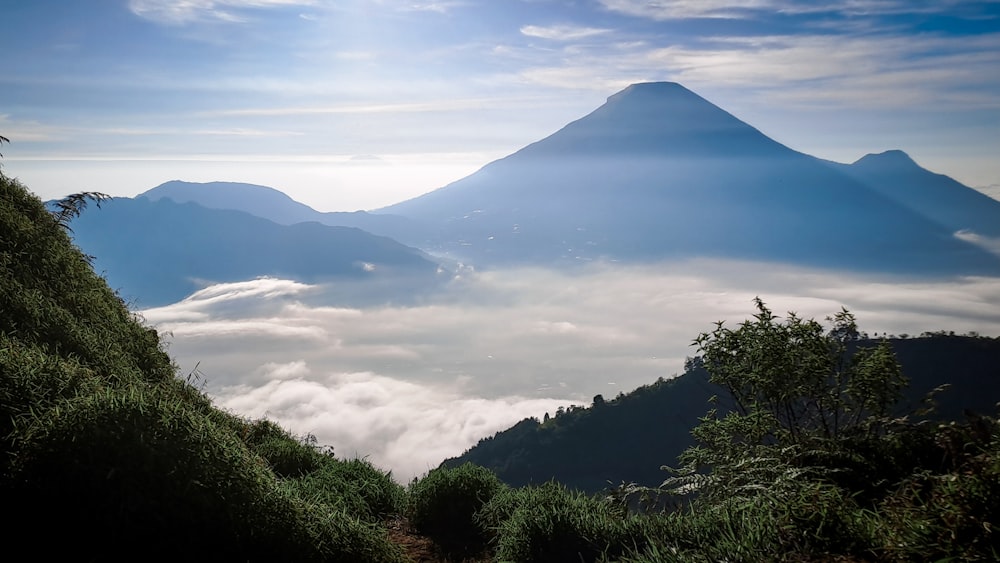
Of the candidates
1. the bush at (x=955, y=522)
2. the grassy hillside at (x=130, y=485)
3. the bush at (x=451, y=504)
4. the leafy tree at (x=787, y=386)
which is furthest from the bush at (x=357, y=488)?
the bush at (x=955, y=522)

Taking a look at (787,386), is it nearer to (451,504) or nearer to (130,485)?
(451,504)

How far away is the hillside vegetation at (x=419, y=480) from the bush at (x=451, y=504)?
19 mm

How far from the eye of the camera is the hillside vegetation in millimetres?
4105

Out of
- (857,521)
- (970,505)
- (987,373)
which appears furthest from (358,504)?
(987,373)

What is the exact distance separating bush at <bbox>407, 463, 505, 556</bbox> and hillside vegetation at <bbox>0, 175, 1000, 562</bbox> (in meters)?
0.02

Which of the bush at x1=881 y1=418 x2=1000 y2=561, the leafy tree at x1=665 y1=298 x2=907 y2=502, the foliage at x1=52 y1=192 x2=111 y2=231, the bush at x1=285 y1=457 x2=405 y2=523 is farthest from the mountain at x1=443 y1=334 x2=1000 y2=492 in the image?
the bush at x1=881 y1=418 x2=1000 y2=561

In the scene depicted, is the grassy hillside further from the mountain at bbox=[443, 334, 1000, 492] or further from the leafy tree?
the mountain at bbox=[443, 334, 1000, 492]

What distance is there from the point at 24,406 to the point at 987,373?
7838 centimetres

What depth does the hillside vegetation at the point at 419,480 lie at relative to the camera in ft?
13.5

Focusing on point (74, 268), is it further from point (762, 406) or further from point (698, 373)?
point (698, 373)

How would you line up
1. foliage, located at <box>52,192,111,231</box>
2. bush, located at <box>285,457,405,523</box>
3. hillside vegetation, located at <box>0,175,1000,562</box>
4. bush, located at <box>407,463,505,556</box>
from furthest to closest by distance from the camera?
1. foliage, located at <box>52,192,111,231</box>
2. bush, located at <box>407,463,505,556</box>
3. bush, located at <box>285,457,405,523</box>
4. hillside vegetation, located at <box>0,175,1000,562</box>

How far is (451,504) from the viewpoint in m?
7.97

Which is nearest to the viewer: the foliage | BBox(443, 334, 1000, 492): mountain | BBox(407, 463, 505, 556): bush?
BBox(407, 463, 505, 556): bush

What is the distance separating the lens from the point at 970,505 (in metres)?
3.62
